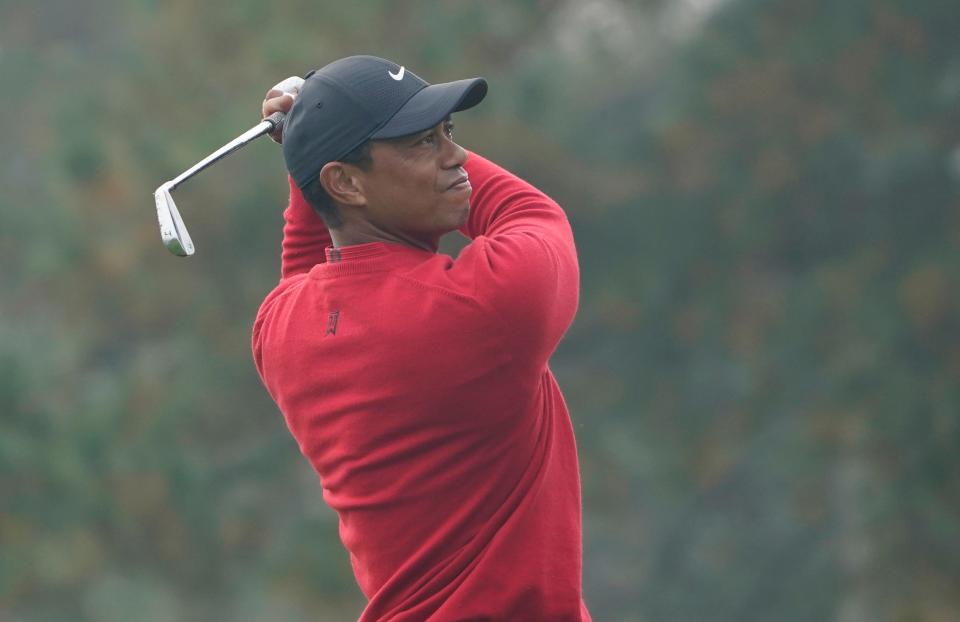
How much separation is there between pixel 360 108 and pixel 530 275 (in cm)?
34

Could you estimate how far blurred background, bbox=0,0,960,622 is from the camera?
9.67m

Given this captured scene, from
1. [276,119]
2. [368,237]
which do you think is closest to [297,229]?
[276,119]

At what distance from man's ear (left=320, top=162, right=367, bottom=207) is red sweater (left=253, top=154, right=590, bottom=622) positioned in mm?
85

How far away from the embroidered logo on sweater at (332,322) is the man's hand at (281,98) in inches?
15.0

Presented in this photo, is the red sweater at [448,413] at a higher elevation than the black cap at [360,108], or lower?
lower

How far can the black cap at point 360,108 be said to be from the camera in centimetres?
217

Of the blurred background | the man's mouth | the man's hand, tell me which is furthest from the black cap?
the blurred background

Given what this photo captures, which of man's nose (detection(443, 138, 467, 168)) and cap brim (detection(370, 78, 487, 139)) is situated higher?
cap brim (detection(370, 78, 487, 139))

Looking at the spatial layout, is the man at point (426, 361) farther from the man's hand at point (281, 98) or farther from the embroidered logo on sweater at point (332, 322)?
the man's hand at point (281, 98)

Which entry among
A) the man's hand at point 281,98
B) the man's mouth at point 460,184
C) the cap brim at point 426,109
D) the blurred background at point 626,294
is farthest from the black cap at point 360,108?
the blurred background at point 626,294

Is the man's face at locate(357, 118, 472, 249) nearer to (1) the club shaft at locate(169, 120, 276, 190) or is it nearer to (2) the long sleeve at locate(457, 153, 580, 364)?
(2) the long sleeve at locate(457, 153, 580, 364)

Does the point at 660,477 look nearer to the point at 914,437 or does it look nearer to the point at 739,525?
the point at 739,525

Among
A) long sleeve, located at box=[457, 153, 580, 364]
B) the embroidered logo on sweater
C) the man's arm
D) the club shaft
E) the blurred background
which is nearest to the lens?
long sleeve, located at box=[457, 153, 580, 364]

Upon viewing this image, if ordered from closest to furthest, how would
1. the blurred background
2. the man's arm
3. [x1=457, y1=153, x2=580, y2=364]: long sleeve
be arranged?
[x1=457, y1=153, x2=580, y2=364]: long sleeve < the man's arm < the blurred background
